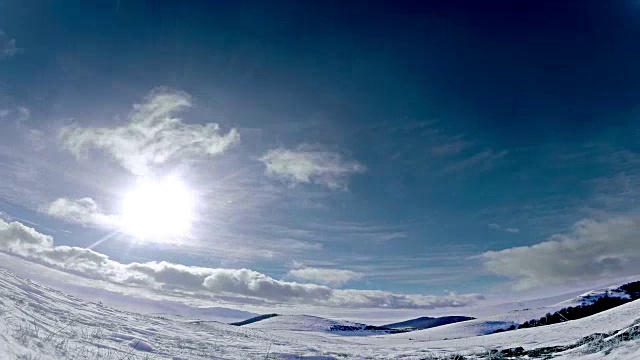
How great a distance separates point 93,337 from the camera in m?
13.9

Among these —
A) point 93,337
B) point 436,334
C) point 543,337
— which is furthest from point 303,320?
point 93,337

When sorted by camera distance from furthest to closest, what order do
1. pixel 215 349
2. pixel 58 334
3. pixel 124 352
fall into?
1. pixel 215 349
2. pixel 124 352
3. pixel 58 334

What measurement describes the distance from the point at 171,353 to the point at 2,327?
861cm

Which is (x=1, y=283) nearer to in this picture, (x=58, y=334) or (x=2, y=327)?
(x=58, y=334)

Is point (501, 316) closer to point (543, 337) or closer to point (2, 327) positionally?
point (543, 337)

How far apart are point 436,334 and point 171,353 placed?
237 feet

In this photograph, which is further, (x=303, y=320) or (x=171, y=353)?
(x=303, y=320)

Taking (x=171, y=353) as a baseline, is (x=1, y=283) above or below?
above

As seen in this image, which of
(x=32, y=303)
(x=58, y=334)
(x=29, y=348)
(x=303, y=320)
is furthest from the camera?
(x=303, y=320)

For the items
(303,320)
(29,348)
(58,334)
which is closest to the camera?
(29,348)

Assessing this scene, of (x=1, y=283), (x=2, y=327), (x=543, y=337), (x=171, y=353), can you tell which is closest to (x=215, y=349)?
(x=171, y=353)

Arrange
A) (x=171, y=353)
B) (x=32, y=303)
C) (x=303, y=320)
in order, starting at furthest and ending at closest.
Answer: (x=303, y=320)
(x=171, y=353)
(x=32, y=303)

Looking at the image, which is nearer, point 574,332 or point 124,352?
point 124,352

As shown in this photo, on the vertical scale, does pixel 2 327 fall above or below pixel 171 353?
above
